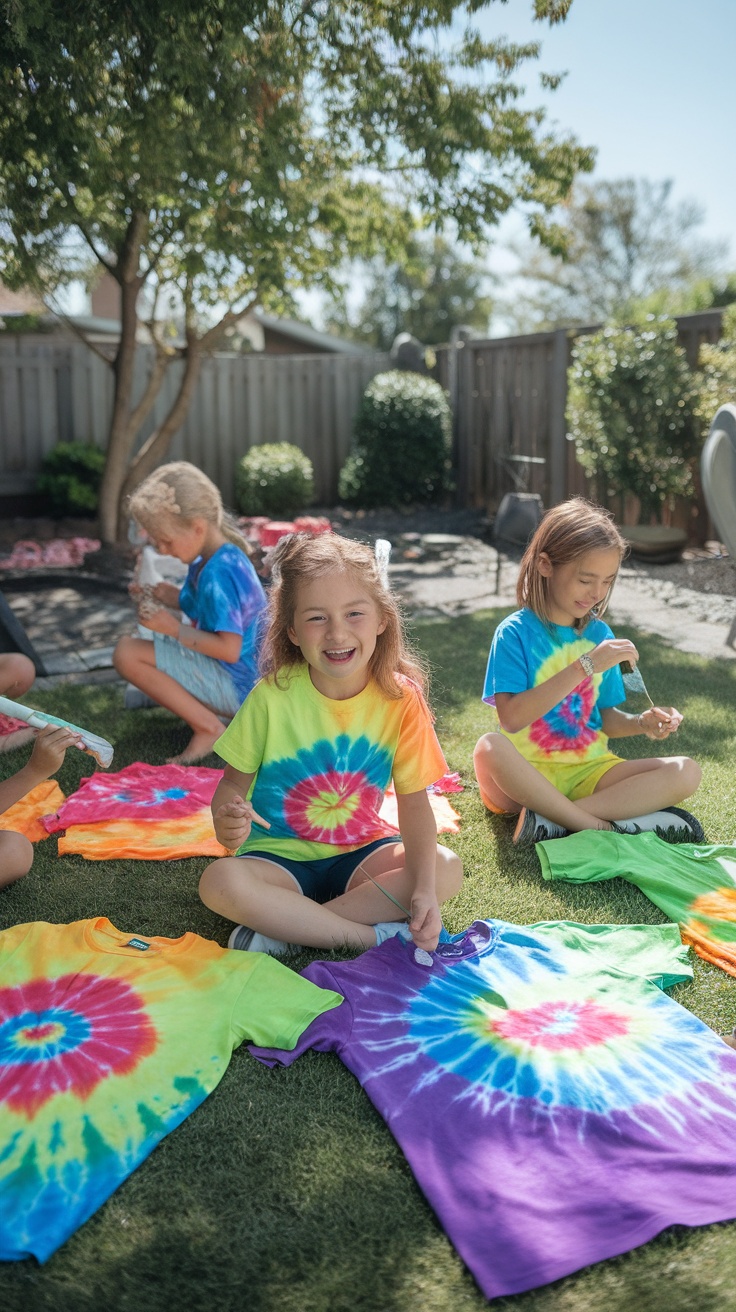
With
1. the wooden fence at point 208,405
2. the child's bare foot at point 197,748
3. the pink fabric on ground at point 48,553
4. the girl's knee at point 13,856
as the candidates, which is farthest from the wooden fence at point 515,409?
the girl's knee at point 13,856

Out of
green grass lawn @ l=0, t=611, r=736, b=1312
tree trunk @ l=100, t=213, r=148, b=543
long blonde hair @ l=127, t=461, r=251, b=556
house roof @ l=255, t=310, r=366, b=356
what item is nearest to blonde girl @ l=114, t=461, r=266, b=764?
long blonde hair @ l=127, t=461, r=251, b=556

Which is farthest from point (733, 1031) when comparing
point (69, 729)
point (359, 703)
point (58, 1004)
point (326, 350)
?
point (326, 350)

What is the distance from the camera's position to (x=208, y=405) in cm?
1183

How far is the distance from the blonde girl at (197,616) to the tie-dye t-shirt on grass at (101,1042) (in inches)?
57.3

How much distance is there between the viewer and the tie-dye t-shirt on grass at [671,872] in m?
2.67

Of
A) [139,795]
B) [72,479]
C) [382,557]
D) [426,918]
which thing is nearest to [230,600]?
[139,795]

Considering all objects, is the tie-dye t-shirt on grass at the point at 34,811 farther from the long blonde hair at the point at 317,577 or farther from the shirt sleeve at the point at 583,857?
the shirt sleeve at the point at 583,857

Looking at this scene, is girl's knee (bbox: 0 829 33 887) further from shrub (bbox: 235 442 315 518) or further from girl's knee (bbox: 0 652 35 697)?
shrub (bbox: 235 442 315 518)

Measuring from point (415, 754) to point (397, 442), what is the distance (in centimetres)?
960

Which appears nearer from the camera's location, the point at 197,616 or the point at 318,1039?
the point at 318,1039

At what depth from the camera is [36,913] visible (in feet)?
9.16

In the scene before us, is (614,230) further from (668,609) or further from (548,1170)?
(548,1170)

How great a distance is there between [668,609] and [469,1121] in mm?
5156

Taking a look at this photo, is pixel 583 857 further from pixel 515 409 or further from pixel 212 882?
pixel 515 409
